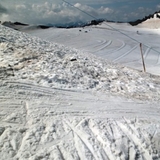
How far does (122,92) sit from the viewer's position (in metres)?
6.89

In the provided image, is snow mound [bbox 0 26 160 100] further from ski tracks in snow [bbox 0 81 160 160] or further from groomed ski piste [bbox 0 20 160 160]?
ski tracks in snow [bbox 0 81 160 160]

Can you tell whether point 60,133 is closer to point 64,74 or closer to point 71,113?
point 71,113

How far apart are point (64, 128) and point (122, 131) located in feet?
4.73

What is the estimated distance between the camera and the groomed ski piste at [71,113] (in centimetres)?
387

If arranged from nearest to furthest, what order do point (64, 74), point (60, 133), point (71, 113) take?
point (60, 133) < point (71, 113) < point (64, 74)

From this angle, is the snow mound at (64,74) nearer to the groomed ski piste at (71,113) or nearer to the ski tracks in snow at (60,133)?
the groomed ski piste at (71,113)

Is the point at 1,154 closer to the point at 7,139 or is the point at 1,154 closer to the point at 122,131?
the point at 7,139

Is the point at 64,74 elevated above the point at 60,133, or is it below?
above

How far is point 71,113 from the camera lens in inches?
195

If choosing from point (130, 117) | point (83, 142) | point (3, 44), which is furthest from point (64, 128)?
point (3, 44)

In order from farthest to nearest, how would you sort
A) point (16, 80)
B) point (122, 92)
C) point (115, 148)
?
point (122, 92) → point (16, 80) → point (115, 148)

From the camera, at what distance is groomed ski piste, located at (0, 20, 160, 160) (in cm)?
387

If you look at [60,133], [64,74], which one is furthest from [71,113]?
[64,74]

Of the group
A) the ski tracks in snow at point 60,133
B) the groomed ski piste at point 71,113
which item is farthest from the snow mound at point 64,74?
the ski tracks in snow at point 60,133
